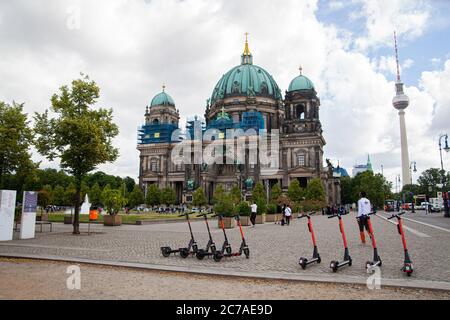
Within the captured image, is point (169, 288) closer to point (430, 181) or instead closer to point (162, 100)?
point (162, 100)

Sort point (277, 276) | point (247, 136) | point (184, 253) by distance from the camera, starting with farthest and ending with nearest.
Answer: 1. point (247, 136)
2. point (184, 253)
3. point (277, 276)

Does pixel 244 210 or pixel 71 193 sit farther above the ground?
pixel 71 193

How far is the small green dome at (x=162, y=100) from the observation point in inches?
4097

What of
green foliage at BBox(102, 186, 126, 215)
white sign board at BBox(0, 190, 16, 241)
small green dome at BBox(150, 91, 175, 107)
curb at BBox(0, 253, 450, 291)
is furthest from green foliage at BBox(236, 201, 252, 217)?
small green dome at BBox(150, 91, 175, 107)

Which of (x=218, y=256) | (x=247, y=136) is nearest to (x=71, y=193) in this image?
(x=218, y=256)

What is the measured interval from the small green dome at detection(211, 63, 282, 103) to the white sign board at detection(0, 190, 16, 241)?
81.4m

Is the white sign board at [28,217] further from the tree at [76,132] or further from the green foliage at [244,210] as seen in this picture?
the green foliage at [244,210]

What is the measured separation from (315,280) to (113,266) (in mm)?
5494

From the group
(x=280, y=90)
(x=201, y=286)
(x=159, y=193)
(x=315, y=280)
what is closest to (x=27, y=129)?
(x=201, y=286)

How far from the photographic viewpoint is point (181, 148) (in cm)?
9512

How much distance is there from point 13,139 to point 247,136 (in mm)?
69395

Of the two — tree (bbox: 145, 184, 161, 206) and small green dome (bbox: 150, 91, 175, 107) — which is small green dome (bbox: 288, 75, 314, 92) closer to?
small green dome (bbox: 150, 91, 175, 107)

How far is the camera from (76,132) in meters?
21.0
